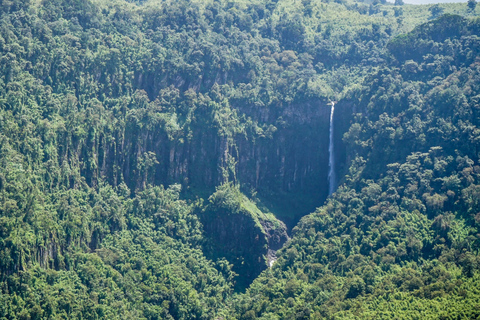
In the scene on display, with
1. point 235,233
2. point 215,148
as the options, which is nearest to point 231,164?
point 215,148

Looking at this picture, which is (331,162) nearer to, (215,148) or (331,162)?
(331,162)

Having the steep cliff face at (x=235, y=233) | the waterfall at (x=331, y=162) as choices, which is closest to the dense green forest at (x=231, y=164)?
the steep cliff face at (x=235, y=233)

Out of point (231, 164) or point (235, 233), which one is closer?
point (235, 233)

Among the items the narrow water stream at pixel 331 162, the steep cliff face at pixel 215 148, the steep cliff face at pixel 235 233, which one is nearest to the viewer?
the steep cliff face at pixel 215 148

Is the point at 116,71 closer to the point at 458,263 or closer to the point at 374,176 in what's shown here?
the point at 374,176

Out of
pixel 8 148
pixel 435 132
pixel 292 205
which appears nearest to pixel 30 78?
pixel 8 148

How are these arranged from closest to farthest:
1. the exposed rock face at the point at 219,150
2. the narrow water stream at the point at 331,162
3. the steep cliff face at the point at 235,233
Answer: the exposed rock face at the point at 219,150, the steep cliff face at the point at 235,233, the narrow water stream at the point at 331,162

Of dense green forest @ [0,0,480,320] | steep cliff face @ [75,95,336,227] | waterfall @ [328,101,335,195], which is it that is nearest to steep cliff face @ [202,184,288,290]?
dense green forest @ [0,0,480,320]

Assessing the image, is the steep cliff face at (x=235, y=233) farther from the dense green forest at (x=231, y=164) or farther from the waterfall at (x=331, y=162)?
the waterfall at (x=331, y=162)

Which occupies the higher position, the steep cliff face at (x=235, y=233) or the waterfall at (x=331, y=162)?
the waterfall at (x=331, y=162)
